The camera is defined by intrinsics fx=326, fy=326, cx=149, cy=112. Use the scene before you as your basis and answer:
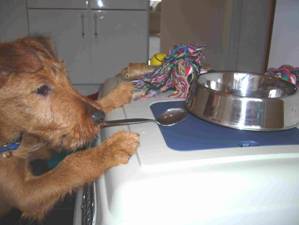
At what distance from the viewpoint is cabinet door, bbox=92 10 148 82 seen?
111 inches

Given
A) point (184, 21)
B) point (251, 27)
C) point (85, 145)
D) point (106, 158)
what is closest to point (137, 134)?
point (106, 158)

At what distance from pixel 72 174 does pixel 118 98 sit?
299mm

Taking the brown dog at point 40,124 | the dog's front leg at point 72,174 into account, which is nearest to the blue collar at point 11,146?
the brown dog at point 40,124

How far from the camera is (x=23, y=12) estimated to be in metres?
2.77

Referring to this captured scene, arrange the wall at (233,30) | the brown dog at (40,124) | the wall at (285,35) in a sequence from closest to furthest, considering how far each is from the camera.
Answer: the brown dog at (40,124) < the wall at (285,35) < the wall at (233,30)

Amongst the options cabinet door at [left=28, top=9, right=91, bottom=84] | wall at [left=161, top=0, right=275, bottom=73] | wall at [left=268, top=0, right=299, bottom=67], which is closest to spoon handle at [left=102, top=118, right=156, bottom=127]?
wall at [left=268, top=0, right=299, bottom=67]

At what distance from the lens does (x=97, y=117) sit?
2.98ft

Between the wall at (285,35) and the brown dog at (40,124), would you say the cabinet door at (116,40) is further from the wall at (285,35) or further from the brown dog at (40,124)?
the brown dog at (40,124)

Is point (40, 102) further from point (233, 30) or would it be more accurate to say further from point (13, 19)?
point (13, 19)

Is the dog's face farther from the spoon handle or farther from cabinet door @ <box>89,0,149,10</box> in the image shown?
cabinet door @ <box>89,0,149,10</box>

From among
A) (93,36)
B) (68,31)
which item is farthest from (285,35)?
(68,31)

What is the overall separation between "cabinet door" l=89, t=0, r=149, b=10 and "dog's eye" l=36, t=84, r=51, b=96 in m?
2.01

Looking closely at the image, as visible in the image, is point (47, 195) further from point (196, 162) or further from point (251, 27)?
point (251, 27)

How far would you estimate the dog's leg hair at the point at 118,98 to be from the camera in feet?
3.30
